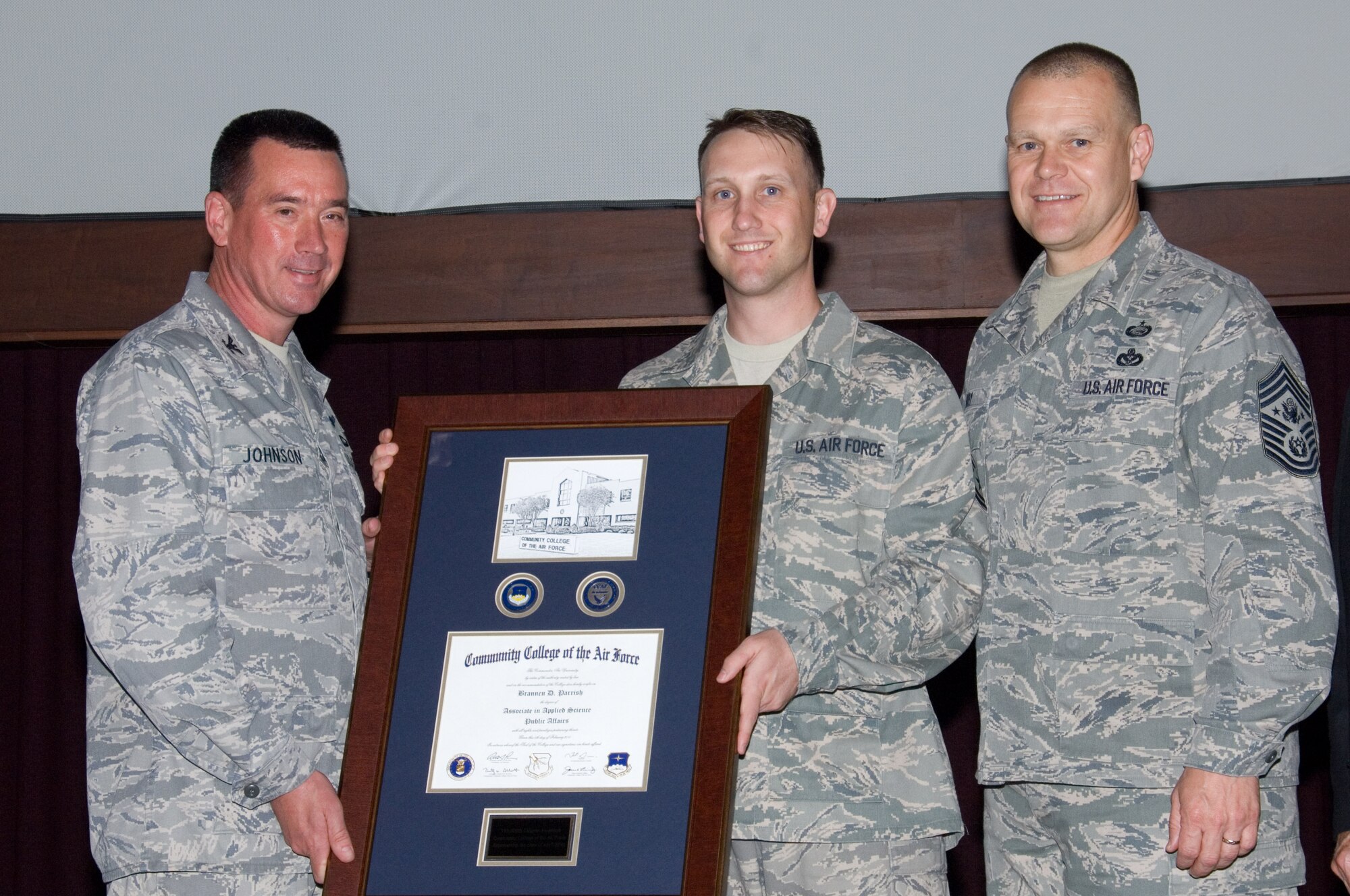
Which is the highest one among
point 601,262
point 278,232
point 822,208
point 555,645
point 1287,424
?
point 601,262

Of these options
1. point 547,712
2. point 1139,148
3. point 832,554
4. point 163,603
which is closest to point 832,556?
point 832,554

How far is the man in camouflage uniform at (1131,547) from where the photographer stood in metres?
1.87

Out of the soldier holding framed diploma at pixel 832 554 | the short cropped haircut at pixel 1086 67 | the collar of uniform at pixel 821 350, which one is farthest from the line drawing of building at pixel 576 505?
the short cropped haircut at pixel 1086 67

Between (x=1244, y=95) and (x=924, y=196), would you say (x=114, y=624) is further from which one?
(x=1244, y=95)

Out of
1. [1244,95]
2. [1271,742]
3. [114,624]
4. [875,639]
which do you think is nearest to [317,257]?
[114,624]

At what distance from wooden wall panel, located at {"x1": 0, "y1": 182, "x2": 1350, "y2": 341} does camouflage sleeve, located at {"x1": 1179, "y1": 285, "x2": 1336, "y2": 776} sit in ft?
5.04

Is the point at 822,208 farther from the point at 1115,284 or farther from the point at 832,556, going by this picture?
the point at 832,556

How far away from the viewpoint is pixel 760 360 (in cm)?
239

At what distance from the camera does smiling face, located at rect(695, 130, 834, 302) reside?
230 cm

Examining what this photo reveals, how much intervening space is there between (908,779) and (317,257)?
1410mm

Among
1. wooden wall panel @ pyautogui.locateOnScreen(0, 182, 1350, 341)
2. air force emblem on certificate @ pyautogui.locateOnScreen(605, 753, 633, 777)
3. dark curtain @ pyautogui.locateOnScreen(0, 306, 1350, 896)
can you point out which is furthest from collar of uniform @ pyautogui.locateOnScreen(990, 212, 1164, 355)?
dark curtain @ pyautogui.locateOnScreen(0, 306, 1350, 896)

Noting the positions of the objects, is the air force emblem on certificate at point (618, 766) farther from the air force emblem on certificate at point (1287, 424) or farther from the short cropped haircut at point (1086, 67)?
the short cropped haircut at point (1086, 67)

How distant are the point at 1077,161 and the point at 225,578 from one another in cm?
161

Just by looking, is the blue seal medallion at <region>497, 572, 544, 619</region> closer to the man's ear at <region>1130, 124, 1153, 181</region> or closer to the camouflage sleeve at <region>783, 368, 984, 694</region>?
the camouflage sleeve at <region>783, 368, 984, 694</region>
